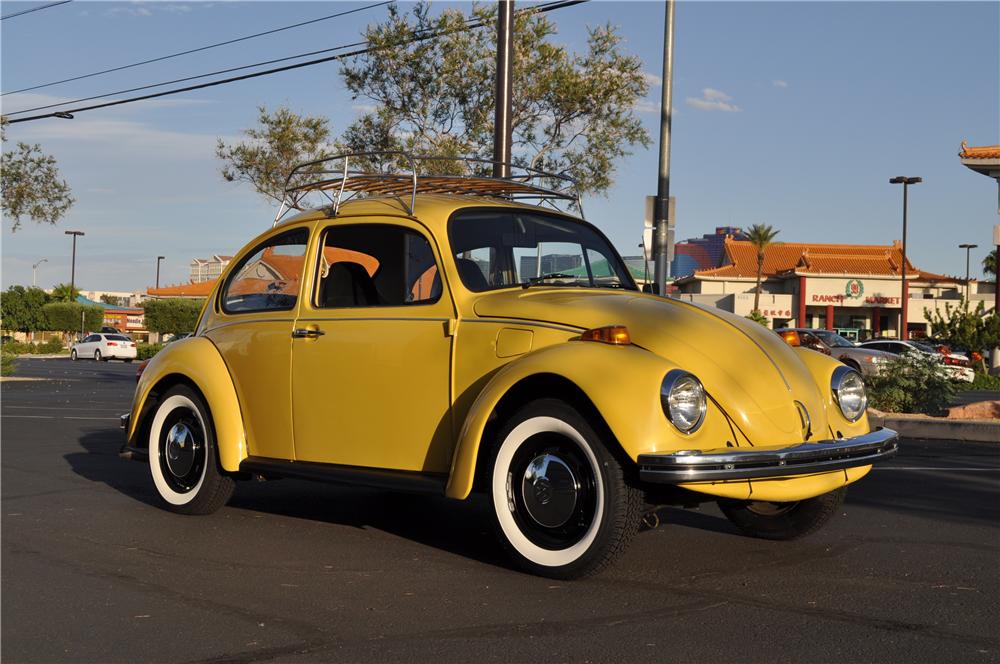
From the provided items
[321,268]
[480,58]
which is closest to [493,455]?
[321,268]

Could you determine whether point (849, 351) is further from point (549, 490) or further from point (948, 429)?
point (549, 490)

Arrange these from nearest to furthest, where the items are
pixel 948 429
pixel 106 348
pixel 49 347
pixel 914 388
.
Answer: pixel 948 429, pixel 914 388, pixel 106 348, pixel 49 347

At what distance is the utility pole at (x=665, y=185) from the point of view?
55.9ft

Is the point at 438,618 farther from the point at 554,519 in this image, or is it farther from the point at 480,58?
the point at 480,58

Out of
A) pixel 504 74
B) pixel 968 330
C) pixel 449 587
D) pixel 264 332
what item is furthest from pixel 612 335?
pixel 968 330

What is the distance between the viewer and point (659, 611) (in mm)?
4449

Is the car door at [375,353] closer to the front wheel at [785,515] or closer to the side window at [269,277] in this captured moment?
the side window at [269,277]

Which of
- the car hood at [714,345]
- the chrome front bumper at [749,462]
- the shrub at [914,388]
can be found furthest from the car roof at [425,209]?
the shrub at [914,388]

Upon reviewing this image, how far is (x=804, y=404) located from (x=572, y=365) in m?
1.20

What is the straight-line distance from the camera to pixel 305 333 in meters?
6.40

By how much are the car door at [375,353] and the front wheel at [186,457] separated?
78 centimetres

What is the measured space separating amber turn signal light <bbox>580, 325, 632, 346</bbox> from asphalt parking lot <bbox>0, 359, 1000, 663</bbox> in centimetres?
109

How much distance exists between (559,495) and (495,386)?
61cm

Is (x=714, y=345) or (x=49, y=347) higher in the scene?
(x=714, y=345)
